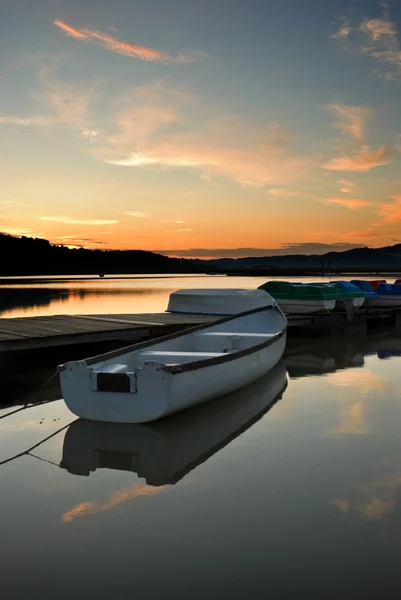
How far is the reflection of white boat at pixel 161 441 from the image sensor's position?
25.0ft

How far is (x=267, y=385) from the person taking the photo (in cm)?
1312

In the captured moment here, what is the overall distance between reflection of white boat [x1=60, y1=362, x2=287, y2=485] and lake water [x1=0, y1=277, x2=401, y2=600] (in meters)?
0.04

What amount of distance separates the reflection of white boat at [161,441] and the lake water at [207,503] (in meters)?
0.04

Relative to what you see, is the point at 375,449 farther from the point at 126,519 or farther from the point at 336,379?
the point at 336,379

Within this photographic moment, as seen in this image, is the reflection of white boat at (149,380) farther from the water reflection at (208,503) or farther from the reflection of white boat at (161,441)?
the water reflection at (208,503)

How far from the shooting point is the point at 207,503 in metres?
6.27

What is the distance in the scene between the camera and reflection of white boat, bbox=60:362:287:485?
25.0 feet

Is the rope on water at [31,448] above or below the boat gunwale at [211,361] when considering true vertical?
below

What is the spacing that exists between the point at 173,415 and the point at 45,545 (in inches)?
191

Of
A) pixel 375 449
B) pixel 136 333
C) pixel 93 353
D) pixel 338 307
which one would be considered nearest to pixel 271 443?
pixel 375 449

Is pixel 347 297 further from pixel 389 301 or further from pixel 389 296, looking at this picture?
pixel 389 296

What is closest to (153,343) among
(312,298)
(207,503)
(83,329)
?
(83,329)

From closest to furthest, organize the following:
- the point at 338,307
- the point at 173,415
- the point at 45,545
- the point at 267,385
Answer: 1. the point at 45,545
2. the point at 173,415
3. the point at 267,385
4. the point at 338,307

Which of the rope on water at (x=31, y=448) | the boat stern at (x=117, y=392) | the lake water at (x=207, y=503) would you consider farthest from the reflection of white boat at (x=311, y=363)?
the rope on water at (x=31, y=448)
